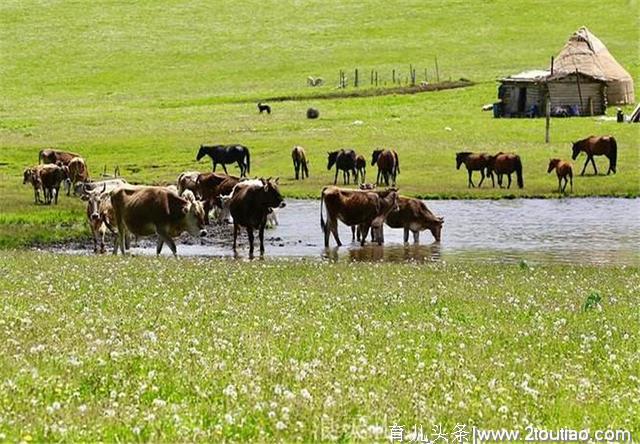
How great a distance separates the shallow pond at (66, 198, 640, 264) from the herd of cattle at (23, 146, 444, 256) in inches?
24.5

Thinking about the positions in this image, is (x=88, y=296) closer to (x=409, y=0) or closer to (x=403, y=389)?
(x=403, y=389)

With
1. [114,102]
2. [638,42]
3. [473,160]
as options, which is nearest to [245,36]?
[114,102]

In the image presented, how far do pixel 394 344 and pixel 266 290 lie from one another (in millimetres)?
5479

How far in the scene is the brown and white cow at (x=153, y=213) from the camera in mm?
27719

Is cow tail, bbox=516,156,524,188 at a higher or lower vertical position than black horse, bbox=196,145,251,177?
lower

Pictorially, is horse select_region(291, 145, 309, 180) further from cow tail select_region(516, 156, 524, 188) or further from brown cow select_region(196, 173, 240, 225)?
brown cow select_region(196, 173, 240, 225)

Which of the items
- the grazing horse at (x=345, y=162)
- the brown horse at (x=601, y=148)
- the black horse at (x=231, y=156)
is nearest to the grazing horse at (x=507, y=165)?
the brown horse at (x=601, y=148)

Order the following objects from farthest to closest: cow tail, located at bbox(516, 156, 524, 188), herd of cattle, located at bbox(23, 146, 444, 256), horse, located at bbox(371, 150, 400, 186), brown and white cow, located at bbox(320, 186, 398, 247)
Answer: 1. horse, located at bbox(371, 150, 400, 186)
2. cow tail, located at bbox(516, 156, 524, 188)
3. brown and white cow, located at bbox(320, 186, 398, 247)
4. herd of cattle, located at bbox(23, 146, 444, 256)

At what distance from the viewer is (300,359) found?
9.99 meters

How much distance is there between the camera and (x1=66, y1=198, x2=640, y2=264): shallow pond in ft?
92.1

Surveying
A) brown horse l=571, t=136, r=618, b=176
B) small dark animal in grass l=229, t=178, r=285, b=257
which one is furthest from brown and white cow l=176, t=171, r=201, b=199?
brown horse l=571, t=136, r=618, b=176

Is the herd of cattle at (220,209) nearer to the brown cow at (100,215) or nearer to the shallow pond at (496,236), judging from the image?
the brown cow at (100,215)

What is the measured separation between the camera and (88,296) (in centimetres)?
1438

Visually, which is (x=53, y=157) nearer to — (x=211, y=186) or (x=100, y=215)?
(x=211, y=186)
